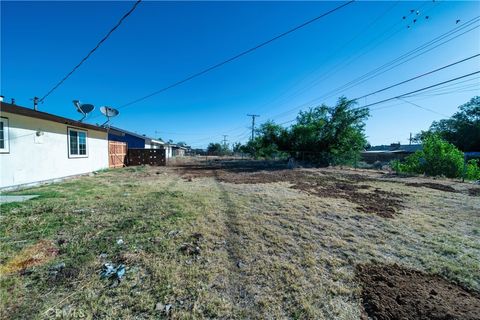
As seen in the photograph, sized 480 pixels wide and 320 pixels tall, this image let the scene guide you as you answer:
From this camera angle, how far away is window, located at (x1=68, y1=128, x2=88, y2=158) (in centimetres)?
885

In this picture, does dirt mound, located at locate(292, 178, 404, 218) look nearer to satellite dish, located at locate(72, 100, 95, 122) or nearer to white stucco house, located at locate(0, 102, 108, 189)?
white stucco house, located at locate(0, 102, 108, 189)

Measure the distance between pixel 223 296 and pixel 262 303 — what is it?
0.39 metres

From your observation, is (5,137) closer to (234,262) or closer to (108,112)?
(234,262)

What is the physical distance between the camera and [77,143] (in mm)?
9453

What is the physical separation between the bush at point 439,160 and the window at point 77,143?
1812 cm

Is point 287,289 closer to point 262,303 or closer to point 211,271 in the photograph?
point 262,303

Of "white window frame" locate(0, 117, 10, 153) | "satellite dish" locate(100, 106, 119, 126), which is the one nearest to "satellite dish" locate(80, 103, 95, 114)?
"satellite dish" locate(100, 106, 119, 126)

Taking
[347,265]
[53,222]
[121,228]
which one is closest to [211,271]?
[347,265]

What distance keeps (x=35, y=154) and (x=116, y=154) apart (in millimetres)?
7946

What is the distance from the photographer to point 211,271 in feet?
7.98

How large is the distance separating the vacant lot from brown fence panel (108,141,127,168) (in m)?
9.52

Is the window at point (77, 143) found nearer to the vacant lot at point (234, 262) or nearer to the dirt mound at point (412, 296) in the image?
the vacant lot at point (234, 262)

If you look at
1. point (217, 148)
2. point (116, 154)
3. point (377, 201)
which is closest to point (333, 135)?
point (377, 201)

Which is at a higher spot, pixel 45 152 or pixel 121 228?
pixel 45 152
